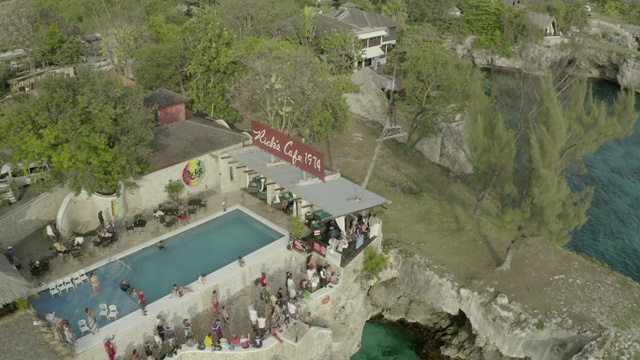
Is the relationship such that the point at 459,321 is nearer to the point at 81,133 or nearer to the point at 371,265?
the point at 371,265

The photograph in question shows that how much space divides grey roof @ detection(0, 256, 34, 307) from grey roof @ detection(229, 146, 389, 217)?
13.5 m

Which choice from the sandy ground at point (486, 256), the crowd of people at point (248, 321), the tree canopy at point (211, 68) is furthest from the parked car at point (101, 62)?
the crowd of people at point (248, 321)

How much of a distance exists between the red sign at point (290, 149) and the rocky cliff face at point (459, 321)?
715 cm

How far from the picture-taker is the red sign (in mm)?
28109

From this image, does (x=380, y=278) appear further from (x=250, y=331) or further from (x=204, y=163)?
(x=204, y=163)

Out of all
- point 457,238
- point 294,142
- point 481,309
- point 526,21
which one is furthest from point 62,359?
point 526,21

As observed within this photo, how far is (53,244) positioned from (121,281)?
17.6 feet

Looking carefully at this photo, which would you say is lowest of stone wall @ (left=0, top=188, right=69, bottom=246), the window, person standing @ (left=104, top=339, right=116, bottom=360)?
person standing @ (left=104, top=339, right=116, bottom=360)

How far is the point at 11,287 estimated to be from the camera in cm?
2117

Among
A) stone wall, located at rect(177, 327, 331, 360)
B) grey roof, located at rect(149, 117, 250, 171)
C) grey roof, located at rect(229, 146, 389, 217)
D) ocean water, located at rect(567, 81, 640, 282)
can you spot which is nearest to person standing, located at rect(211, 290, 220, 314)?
stone wall, located at rect(177, 327, 331, 360)

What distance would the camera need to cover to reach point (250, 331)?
24000 mm

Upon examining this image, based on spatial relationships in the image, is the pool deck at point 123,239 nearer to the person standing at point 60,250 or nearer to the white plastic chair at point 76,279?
the person standing at point 60,250

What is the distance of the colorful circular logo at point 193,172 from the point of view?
3148 centimetres

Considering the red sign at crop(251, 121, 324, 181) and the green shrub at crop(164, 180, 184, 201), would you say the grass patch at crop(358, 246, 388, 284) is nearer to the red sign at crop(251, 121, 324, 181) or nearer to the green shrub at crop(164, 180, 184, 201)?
the red sign at crop(251, 121, 324, 181)
